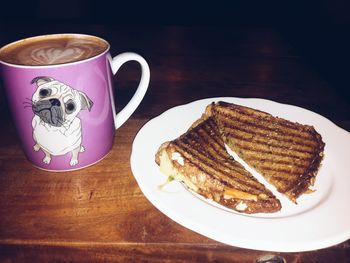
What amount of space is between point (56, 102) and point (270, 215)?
660 millimetres

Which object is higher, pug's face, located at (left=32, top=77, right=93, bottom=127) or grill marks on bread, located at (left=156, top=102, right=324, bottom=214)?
pug's face, located at (left=32, top=77, right=93, bottom=127)

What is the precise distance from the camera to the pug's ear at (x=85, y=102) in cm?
93

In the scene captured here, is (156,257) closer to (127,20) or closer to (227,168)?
(227,168)

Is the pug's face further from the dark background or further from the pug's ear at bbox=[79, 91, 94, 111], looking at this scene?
the dark background

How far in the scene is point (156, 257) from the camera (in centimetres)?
86

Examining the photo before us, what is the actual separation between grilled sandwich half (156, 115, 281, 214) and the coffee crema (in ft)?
1.26

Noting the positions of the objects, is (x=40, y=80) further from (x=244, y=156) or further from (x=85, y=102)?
(x=244, y=156)

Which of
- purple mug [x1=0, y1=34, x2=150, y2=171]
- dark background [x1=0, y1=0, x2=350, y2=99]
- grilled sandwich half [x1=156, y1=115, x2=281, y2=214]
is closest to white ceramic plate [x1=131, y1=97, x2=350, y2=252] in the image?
grilled sandwich half [x1=156, y1=115, x2=281, y2=214]

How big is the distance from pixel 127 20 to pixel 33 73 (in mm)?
4726

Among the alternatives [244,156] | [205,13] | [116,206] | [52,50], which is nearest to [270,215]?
[244,156]

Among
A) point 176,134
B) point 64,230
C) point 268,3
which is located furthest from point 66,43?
point 268,3

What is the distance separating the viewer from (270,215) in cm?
89

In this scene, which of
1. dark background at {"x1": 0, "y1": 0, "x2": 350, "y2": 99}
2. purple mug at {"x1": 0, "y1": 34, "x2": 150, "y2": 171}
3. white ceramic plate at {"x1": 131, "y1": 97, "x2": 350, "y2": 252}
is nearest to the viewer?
white ceramic plate at {"x1": 131, "y1": 97, "x2": 350, "y2": 252}

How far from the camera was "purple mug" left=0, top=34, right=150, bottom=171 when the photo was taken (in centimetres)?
88
